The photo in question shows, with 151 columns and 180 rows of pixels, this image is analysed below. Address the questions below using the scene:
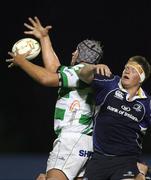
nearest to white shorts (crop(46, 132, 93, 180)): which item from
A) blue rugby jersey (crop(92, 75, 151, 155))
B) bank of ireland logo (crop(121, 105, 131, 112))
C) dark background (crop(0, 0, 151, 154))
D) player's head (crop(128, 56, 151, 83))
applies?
blue rugby jersey (crop(92, 75, 151, 155))

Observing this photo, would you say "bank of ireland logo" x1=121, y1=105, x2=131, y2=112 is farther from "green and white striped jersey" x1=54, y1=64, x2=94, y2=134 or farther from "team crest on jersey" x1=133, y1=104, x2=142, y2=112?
"green and white striped jersey" x1=54, y1=64, x2=94, y2=134

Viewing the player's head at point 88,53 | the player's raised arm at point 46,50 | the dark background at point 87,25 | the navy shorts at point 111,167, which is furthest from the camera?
the dark background at point 87,25

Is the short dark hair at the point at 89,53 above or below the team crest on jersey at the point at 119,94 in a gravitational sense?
above

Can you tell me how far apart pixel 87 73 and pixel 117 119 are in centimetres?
41

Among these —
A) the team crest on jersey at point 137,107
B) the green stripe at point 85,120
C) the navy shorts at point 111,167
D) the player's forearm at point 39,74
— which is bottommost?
the navy shorts at point 111,167

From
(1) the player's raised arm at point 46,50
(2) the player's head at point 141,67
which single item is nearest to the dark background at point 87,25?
(1) the player's raised arm at point 46,50

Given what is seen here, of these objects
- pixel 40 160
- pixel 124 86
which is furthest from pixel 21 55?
pixel 40 160

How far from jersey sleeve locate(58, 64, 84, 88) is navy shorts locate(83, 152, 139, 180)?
56 cm

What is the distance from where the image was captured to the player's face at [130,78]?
5.90m

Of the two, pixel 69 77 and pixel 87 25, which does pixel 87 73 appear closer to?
pixel 69 77

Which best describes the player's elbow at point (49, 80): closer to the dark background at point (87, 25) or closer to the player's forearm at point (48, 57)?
the player's forearm at point (48, 57)

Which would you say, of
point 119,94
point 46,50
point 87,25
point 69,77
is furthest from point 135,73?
point 87,25

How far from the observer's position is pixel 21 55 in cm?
595

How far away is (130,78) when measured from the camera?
5.91 metres
